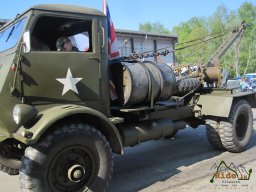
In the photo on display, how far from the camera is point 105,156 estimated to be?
470 centimetres

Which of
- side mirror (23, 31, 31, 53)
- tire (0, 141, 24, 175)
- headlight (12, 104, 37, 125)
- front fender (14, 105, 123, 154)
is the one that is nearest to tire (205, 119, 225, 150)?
front fender (14, 105, 123, 154)

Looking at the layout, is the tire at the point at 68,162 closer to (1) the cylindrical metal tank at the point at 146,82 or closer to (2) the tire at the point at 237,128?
(1) the cylindrical metal tank at the point at 146,82

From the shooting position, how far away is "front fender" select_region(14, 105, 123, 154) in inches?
161

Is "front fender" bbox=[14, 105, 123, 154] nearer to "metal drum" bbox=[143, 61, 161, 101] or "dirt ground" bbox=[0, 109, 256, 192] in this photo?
"dirt ground" bbox=[0, 109, 256, 192]

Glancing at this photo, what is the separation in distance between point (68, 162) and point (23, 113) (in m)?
0.82

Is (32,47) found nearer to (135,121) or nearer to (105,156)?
(105,156)

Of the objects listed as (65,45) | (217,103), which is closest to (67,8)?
(65,45)

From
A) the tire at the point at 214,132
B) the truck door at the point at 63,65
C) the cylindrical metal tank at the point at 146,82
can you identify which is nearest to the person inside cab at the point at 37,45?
the truck door at the point at 63,65

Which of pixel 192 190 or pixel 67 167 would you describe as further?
pixel 192 190

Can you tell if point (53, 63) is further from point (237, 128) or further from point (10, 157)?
point (237, 128)

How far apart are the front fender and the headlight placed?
0.32ft

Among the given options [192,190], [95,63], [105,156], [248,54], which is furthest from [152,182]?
[248,54]

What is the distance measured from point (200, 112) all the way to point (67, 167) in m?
3.42

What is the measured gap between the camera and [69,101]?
15.6ft
